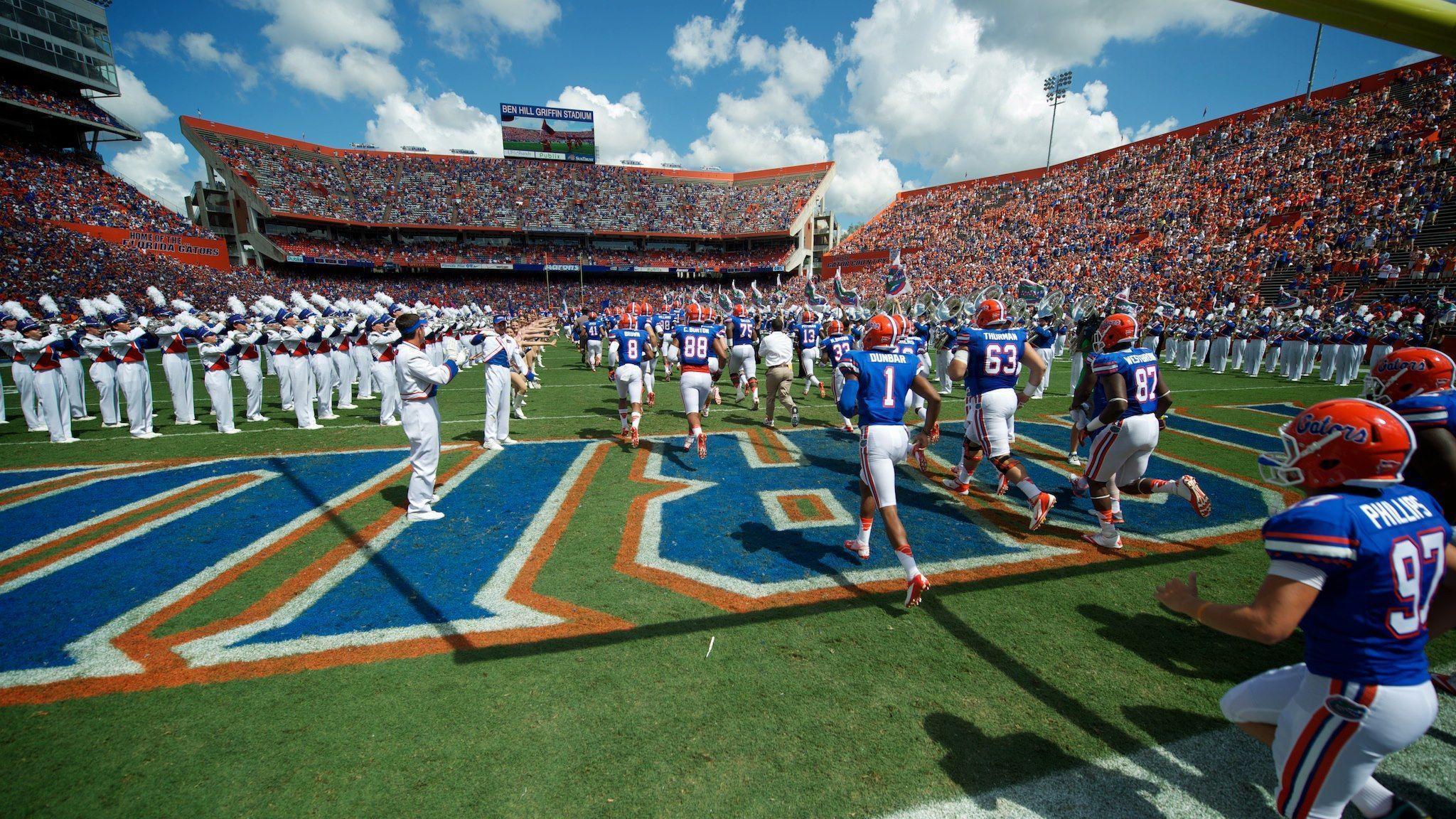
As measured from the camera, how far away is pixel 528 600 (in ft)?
15.2

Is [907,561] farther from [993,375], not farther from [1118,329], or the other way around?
[1118,329]

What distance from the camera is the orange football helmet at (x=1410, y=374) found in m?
3.48

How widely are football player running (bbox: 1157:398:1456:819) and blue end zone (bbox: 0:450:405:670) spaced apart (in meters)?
6.86

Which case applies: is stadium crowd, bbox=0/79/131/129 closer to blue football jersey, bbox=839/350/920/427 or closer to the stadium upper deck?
the stadium upper deck

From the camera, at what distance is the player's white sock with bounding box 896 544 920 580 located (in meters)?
4.47

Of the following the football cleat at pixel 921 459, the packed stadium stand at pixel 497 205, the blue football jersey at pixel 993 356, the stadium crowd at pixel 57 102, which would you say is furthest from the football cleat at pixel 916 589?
the stadium crowd at pixel 57 102

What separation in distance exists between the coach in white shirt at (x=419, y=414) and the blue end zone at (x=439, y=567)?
1.04 ft

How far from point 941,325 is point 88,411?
22.9 m

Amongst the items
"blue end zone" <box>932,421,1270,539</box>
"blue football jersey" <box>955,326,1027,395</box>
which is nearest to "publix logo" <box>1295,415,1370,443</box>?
"blue football jersey" <box>955,326,1027,395</box>

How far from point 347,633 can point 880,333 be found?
192 inches

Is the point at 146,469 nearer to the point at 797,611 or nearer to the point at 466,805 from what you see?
the point at 466,805

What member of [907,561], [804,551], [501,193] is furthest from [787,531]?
[501,193]

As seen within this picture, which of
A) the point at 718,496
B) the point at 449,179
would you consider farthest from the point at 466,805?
the point at 449,179

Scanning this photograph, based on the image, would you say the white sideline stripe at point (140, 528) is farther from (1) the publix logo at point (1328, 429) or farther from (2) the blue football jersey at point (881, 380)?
(1) the publix logo at point (1328, 429)
